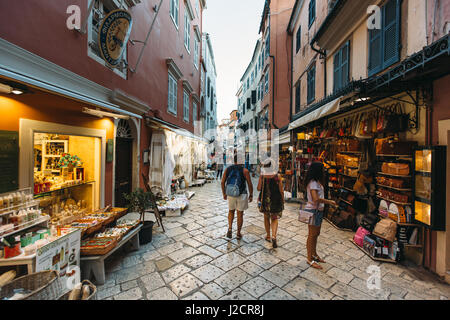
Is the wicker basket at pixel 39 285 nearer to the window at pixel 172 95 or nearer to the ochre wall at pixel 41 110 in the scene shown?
the ochre wall at pixel 41 110

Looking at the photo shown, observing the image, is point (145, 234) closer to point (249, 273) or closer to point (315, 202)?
point (249, 273)

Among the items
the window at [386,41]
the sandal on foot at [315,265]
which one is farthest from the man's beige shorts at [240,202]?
the window at [386,41]

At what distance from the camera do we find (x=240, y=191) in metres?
4.81

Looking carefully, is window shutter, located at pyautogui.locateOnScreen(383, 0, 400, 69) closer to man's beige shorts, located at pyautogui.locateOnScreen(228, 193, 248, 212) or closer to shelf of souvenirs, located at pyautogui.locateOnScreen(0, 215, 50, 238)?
man's beige shorts, located at pyautogui.locateOnScreen(228, 193, 248, 212)

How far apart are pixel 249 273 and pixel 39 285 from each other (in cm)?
289

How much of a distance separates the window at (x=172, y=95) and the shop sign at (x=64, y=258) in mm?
7596

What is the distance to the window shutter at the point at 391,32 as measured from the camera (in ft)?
14.3

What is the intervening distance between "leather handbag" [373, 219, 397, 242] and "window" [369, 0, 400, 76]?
11.4ft

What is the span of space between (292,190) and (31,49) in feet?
30.1

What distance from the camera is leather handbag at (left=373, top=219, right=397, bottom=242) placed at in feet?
12.8

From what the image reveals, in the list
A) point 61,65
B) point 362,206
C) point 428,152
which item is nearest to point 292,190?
point 362,206

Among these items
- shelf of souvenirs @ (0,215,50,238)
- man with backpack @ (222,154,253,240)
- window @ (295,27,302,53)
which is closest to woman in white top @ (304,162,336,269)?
man with backpack @ (222,154,253,240)

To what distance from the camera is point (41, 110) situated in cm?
357
